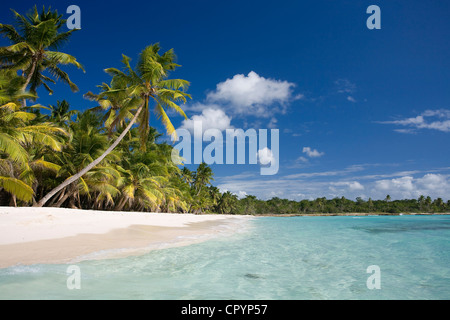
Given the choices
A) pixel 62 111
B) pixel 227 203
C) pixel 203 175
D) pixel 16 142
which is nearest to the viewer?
pixel 16 142

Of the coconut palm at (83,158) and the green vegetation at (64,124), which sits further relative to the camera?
the coconut palm at (83,158)

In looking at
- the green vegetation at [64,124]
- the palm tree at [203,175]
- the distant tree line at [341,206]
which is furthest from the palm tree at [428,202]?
the green vegetation at [64,124]

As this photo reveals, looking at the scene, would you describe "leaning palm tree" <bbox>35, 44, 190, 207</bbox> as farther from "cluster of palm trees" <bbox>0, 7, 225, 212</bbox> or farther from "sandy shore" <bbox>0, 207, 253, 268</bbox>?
"sandy shore" <bbox>0, 207, 253, 268</bbox>

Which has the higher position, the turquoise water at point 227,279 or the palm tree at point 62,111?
the palm tree at point 62,111

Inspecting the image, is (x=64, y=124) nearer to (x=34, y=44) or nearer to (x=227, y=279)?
(x=34, y=44)

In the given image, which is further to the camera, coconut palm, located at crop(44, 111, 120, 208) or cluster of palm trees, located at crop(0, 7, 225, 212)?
coconut palm, located at crop(44, 111, 120, 208)

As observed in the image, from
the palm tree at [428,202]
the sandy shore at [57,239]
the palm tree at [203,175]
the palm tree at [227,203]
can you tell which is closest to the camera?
the sandy shore at [57,239]

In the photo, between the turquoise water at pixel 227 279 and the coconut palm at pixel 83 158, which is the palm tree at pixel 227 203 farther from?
the turquoise water at pixel 227 279

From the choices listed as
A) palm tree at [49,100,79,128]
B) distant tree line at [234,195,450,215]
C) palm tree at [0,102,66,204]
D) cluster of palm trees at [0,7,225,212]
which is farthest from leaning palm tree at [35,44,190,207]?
distant tree line at [234,195,450,215]

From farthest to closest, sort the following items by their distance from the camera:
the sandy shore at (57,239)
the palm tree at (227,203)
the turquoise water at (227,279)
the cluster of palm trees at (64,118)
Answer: the palm tree at (227,203) < the cluster of palm trees at (64,118) < the sandy shore at (57,239) < the turquoise water at (227,279)

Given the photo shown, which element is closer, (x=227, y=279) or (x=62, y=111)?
(x=227, y=279)

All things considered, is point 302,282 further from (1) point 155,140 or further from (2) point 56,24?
(1) point 155,140

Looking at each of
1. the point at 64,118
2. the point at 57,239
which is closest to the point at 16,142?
the point at 57,239

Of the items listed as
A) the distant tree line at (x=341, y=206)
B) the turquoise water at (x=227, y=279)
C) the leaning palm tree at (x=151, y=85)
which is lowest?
the distant tree line at (x=341, y=206)
